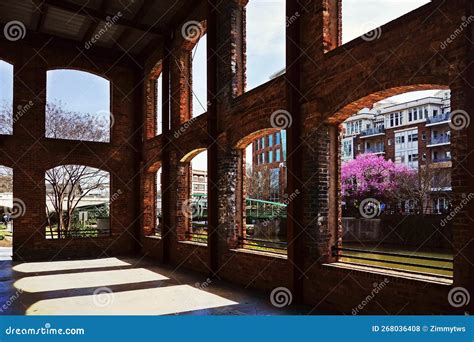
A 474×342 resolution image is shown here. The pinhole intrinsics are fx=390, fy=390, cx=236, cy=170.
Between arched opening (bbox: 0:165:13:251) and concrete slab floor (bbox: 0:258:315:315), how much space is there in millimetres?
1968

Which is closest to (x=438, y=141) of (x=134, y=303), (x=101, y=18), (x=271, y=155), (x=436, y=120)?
(x=436, y=120)

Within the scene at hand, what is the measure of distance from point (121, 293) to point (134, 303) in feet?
2.67

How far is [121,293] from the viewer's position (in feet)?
21.9

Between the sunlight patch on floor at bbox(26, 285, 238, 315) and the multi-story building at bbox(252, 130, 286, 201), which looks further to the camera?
the multi-story building at bbox(252, 130, 286, 201)

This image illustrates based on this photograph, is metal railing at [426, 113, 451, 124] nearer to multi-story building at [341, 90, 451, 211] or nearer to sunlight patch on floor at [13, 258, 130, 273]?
multi-story building at [341, 90, 451, 211]

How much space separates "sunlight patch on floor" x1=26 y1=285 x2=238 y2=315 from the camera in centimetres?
557

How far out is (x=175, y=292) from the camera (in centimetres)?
680

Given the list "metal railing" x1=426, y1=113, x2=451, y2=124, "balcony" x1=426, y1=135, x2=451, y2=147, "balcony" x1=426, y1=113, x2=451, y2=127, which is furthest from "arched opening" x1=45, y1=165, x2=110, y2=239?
"metal railing" x1=426, y1=113, x2=451, y2=124

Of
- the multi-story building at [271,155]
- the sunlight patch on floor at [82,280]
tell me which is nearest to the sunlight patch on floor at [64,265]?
the sunlight patch on floor at [82,280]

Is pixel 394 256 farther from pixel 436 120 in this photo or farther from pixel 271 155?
pixel 271 155

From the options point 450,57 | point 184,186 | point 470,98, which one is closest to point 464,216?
point 470,98

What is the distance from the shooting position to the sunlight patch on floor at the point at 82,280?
732 centimetres

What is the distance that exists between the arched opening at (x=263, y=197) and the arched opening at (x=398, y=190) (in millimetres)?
1898

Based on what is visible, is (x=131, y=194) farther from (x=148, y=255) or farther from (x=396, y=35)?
(x=396, y=35)
